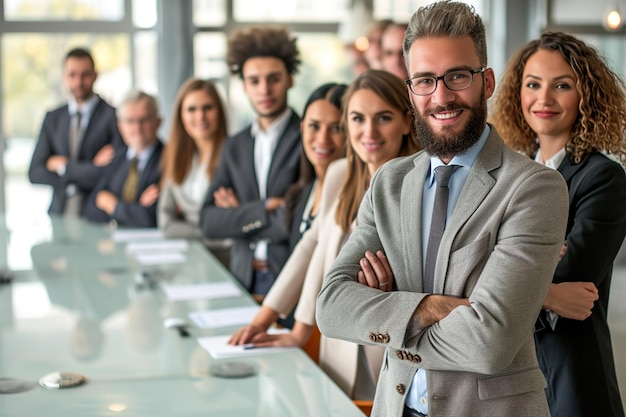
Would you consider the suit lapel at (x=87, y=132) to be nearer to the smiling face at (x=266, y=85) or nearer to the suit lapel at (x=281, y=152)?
the smiling face at (x=266, y=85)

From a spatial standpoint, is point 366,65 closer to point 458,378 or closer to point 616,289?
point 616,289

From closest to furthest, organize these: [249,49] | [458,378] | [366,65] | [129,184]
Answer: [458,378]
[249,49]
[129,184]
[366,65]

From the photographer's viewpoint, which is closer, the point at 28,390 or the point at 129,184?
the point at 28,390

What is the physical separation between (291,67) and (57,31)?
5.26 m

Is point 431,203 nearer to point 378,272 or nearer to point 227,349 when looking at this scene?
point 378,272

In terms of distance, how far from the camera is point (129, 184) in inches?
236

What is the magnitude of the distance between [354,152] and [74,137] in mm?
4192

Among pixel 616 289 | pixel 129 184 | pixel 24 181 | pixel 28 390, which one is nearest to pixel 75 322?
pixel 28 390

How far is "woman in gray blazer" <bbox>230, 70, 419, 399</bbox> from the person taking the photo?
2.93m

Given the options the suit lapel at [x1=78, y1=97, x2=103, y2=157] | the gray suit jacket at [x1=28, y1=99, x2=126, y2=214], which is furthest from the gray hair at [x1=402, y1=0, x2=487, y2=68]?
the suit lapel at [x1=78, y1=97, x2=103, y2=157]

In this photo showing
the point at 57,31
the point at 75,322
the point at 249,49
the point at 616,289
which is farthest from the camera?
the point at 57,31

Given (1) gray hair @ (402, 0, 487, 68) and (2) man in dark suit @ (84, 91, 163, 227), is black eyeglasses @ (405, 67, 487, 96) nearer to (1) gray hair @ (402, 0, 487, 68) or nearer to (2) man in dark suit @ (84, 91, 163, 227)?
(1) gray hair @ (402, 0, 487, 68)

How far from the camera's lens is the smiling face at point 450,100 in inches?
75.2

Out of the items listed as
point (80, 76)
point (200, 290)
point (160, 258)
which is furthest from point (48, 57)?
point (200, 290)
